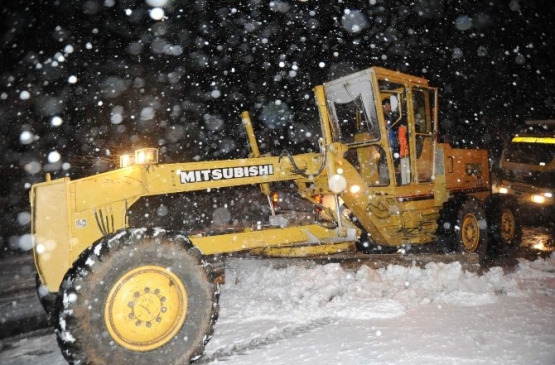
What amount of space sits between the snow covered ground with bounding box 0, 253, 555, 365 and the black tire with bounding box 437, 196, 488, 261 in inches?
32.6

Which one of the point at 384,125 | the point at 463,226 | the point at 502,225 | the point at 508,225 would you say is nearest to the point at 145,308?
the point at 384,125

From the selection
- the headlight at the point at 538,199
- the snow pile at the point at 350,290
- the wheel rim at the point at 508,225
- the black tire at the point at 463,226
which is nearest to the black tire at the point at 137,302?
the snow pile at the point at 350,290

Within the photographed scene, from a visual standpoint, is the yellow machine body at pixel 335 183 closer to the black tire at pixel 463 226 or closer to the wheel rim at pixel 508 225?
the black tire at pixel 463 226

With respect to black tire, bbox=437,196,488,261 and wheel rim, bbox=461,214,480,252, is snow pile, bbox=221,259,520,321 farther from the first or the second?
wheel rim, bbox=461,214,480,252

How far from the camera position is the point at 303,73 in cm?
2211

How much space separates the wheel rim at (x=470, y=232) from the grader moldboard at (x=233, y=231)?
0.9 inches

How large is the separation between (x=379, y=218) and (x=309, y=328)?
8.36 ft

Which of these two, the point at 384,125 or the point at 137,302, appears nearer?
the point at 137,302

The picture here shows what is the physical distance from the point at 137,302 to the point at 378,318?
2.40m

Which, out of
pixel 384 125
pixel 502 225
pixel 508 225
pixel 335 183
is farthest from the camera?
pixel 508 225

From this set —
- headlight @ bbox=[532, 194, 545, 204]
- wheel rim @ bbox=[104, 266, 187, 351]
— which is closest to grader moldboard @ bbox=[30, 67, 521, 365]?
wheel rim @ bbox=[104, 266, 187, 351]

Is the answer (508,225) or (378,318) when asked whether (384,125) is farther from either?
(508,225)

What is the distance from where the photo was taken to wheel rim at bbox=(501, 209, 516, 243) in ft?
25.8

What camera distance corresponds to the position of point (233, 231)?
538cm
